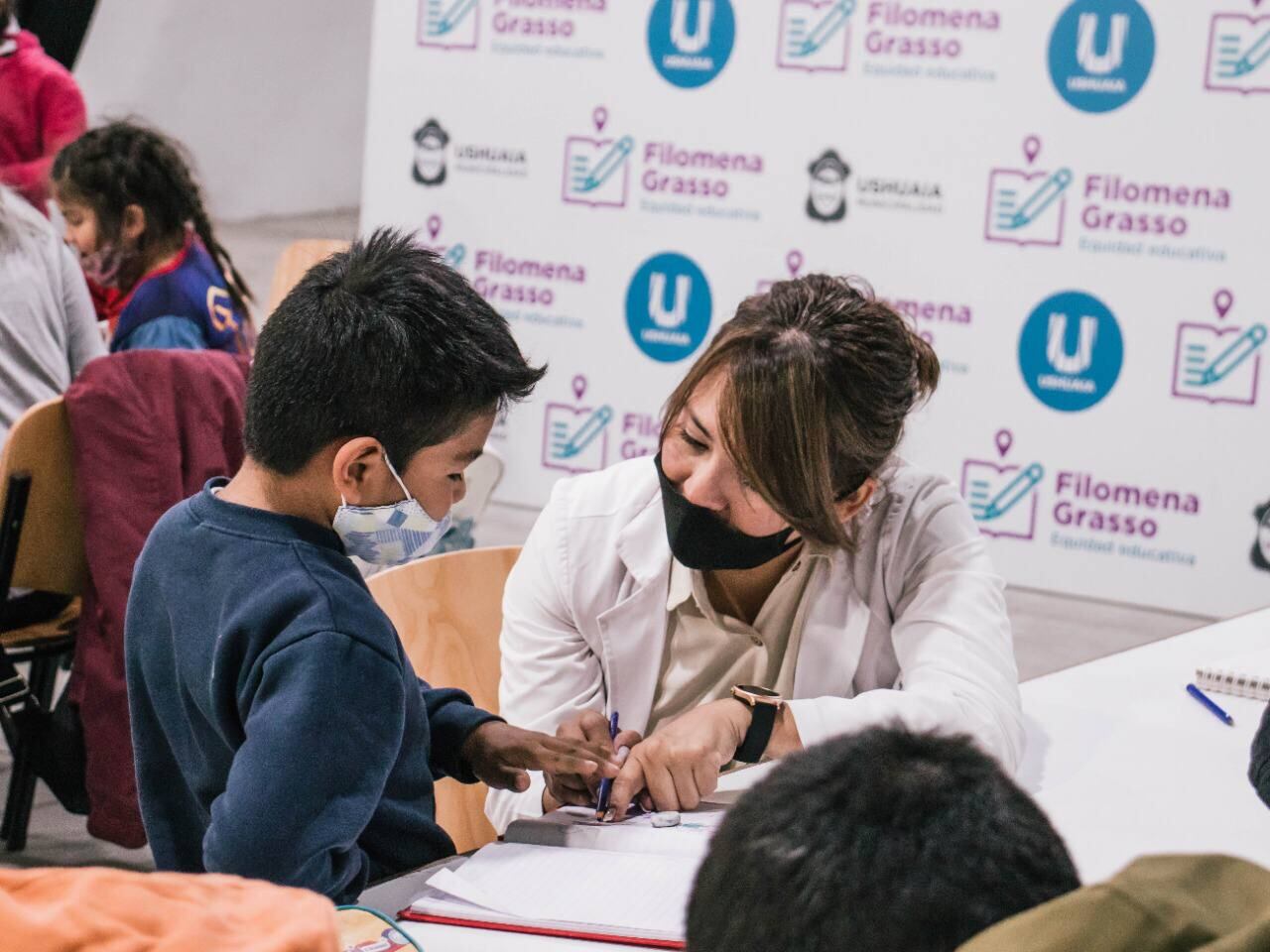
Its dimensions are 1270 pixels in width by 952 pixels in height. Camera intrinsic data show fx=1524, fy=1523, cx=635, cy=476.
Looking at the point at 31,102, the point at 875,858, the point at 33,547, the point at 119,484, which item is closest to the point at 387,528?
the point at 875,858

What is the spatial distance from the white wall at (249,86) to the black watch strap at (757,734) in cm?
722

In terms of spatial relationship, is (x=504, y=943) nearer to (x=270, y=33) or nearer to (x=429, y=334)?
(x=429, y=334)

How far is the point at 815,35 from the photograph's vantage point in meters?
4.26

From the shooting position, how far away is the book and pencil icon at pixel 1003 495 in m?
4.17

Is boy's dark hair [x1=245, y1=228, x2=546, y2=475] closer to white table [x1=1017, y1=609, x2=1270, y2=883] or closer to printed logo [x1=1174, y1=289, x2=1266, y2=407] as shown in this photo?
white table [x1=1017, y1=609, x2=1270, y2=883]

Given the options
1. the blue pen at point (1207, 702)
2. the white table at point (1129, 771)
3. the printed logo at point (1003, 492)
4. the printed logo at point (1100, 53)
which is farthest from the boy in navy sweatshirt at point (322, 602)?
the printed logo at point (1100, 53)

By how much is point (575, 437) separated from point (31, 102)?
6.38ft

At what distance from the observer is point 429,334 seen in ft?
4.09

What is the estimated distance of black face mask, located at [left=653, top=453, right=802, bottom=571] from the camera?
1645 mm

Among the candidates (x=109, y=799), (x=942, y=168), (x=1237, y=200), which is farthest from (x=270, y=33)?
(x=109, y=799)

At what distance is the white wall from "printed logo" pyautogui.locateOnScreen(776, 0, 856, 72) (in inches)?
188

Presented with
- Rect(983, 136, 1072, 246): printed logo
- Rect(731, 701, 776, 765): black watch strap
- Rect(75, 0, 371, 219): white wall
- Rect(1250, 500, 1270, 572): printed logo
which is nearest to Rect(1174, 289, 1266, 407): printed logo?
Rect(1250, 500, 1270, 572): printed logo

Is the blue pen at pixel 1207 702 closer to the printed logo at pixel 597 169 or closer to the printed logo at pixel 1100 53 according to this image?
the printed logo at pixel 1100 53

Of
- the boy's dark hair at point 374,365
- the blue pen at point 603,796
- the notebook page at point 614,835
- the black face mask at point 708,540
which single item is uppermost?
the boy's dark hair at point 374,365
